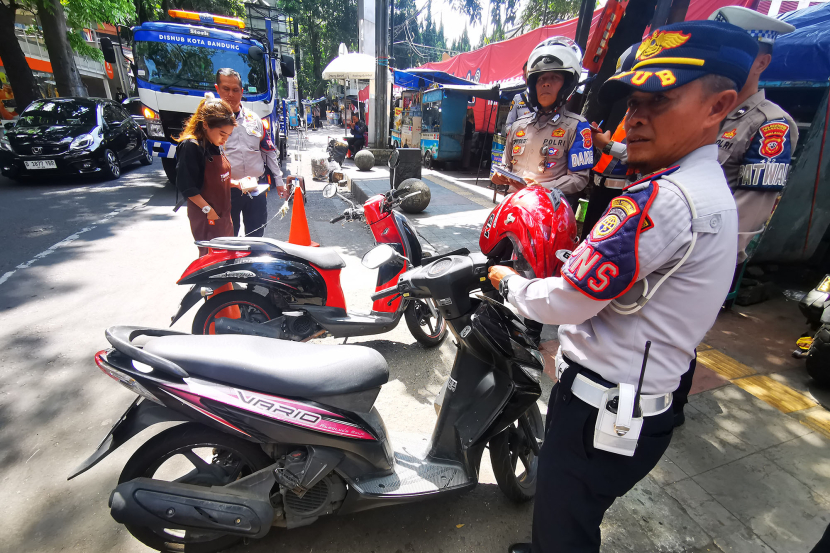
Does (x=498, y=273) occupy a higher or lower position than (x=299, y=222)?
higher

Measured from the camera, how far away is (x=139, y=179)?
9.33 metres

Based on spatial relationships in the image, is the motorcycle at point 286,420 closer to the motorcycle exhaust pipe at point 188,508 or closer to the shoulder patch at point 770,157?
the motorcycle exhaust pipe at point 188,508

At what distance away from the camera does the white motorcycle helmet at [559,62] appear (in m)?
2.65

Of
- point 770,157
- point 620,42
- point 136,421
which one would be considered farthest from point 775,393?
point 136,421

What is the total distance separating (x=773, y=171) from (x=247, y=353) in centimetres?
282

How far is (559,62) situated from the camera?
2.66 m

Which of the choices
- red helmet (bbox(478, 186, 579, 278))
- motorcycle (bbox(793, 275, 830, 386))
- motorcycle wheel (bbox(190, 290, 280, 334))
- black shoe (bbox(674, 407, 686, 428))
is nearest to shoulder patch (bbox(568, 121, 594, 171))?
red helmet (bbox(478, 186, 579, 278))

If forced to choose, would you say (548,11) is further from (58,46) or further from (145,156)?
(58,46)

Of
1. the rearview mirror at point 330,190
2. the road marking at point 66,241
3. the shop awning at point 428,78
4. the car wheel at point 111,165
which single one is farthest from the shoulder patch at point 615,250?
the shop awning at point 428,78

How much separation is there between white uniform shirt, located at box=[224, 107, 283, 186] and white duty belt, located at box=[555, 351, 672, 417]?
12.6 feet

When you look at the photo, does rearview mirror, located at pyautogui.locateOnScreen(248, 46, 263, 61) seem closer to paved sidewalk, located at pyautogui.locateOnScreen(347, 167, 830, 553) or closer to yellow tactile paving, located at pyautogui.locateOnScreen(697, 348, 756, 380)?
paved sidewalk, located at pyautogui.locateOnScreen(347, 167, 830, 553)

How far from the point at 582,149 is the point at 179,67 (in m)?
8.55

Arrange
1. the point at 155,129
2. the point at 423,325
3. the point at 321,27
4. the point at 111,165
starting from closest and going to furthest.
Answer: the point at 423,325 → the point at 155,129 → the point at 111,165 → the point at 321,27

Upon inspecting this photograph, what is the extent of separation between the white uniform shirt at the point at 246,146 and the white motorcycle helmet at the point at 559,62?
2714 mm
